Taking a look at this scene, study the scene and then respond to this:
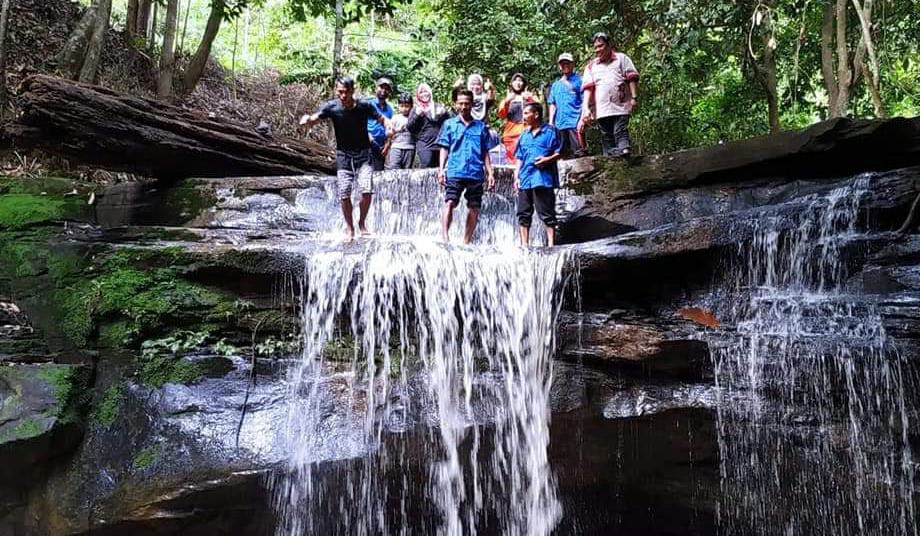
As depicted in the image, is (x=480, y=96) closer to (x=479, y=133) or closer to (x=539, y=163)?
(x=479, y=133)

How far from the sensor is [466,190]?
24.1ft

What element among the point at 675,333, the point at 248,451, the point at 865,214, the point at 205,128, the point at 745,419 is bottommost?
the point at 248,451

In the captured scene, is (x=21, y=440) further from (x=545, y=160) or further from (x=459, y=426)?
(x=545, y=160)

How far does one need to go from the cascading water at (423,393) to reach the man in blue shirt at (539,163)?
1.38 m

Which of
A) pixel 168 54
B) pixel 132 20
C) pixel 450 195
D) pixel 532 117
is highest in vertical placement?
pixel 132 20

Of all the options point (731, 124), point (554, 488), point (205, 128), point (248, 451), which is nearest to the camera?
point (248, 451)

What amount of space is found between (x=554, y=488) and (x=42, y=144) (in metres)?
6.42

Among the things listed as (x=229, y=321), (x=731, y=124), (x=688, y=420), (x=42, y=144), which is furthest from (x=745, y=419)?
(x=731, y=124)

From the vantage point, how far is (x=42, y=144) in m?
7.18

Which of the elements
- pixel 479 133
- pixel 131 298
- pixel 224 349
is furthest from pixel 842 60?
pixel 131 298

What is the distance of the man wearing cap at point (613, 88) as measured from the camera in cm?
→ 805

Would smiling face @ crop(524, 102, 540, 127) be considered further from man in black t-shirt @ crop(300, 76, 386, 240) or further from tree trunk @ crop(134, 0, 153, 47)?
tree trunk @ crop(134, 0, 153, 47)

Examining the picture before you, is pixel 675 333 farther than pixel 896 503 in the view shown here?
Yes

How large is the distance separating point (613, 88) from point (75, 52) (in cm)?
857
